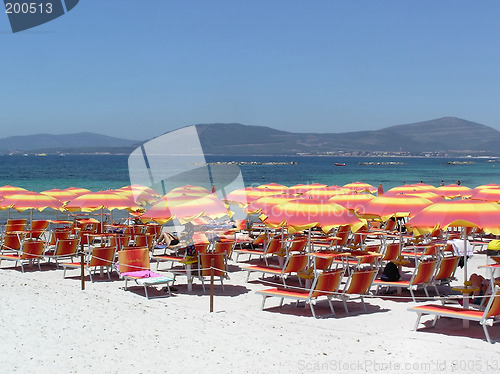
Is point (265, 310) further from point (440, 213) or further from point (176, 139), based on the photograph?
point (176, 139)

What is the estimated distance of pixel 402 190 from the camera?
15789mm

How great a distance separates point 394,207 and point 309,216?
103 inches

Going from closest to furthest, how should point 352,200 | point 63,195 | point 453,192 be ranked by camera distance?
point 352,200 < point 63,195 < point 453,192

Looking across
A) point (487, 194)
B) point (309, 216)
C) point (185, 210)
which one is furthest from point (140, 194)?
point (487, 194)

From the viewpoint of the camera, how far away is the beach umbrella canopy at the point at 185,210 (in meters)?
10.4

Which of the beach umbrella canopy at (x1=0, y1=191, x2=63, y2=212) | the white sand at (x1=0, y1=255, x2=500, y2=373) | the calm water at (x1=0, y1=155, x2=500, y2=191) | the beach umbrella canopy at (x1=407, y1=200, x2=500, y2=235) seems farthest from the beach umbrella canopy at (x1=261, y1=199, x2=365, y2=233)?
the calm water at (x1=0, y1=155, x2=500, y2=191)

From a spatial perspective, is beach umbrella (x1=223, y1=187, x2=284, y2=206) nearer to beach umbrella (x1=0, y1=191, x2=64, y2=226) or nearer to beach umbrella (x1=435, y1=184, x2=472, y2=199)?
beach umbrella (x1=0, y1=191, x2=64, y2=226)

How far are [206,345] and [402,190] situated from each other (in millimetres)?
10215

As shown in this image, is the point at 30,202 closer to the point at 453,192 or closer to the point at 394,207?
the point at 394,207

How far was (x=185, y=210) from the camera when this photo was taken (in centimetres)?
1044

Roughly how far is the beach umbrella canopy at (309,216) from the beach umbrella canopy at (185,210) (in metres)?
1.32

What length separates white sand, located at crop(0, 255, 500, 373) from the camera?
20.0 ft

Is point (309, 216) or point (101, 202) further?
point (101, 202)

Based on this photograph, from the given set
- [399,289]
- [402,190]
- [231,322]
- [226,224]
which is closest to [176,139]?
[226,224]
